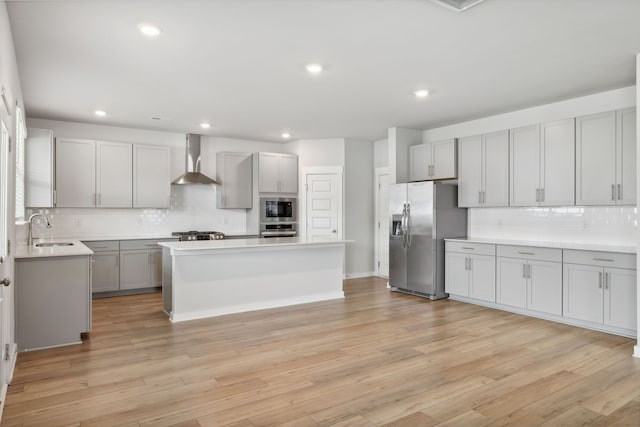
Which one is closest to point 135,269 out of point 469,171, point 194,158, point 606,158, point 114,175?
point 114,175

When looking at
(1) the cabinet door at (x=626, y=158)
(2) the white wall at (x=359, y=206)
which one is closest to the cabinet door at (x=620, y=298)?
(1) the cabinet door at (x=626, y=158)

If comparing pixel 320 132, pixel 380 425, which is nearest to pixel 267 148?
pixel 320 132

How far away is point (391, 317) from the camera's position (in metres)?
5.00

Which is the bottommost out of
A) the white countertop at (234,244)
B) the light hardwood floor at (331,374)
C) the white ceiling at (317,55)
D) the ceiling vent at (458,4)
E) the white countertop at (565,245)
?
the light hardwood floor at (331,374)

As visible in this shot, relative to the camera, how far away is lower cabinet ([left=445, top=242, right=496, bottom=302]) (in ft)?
17.9

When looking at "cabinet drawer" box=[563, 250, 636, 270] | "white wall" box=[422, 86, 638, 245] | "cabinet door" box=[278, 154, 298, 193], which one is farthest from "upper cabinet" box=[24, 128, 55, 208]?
Answer: "cabinet drawer" box=[563, 250, 636, 270]

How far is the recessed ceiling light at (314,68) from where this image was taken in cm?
393

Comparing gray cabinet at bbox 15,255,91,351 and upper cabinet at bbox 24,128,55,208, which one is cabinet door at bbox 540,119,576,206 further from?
upper cabinet at bbox 24,128,55,208

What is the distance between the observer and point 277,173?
306 inches

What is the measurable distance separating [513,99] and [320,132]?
3.16 m

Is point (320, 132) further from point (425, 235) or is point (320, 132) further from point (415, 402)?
point (415, 402)

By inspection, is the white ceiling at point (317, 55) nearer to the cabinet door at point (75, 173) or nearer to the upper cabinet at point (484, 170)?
the upper cabinet at point (484, 170)

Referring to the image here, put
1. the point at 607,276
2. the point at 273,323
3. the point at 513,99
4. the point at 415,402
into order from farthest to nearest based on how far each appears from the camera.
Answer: the point at 513,99
the point at 273,323
the point at 607,276
the point at 415,402

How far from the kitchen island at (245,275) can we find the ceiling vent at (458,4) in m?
3.42
